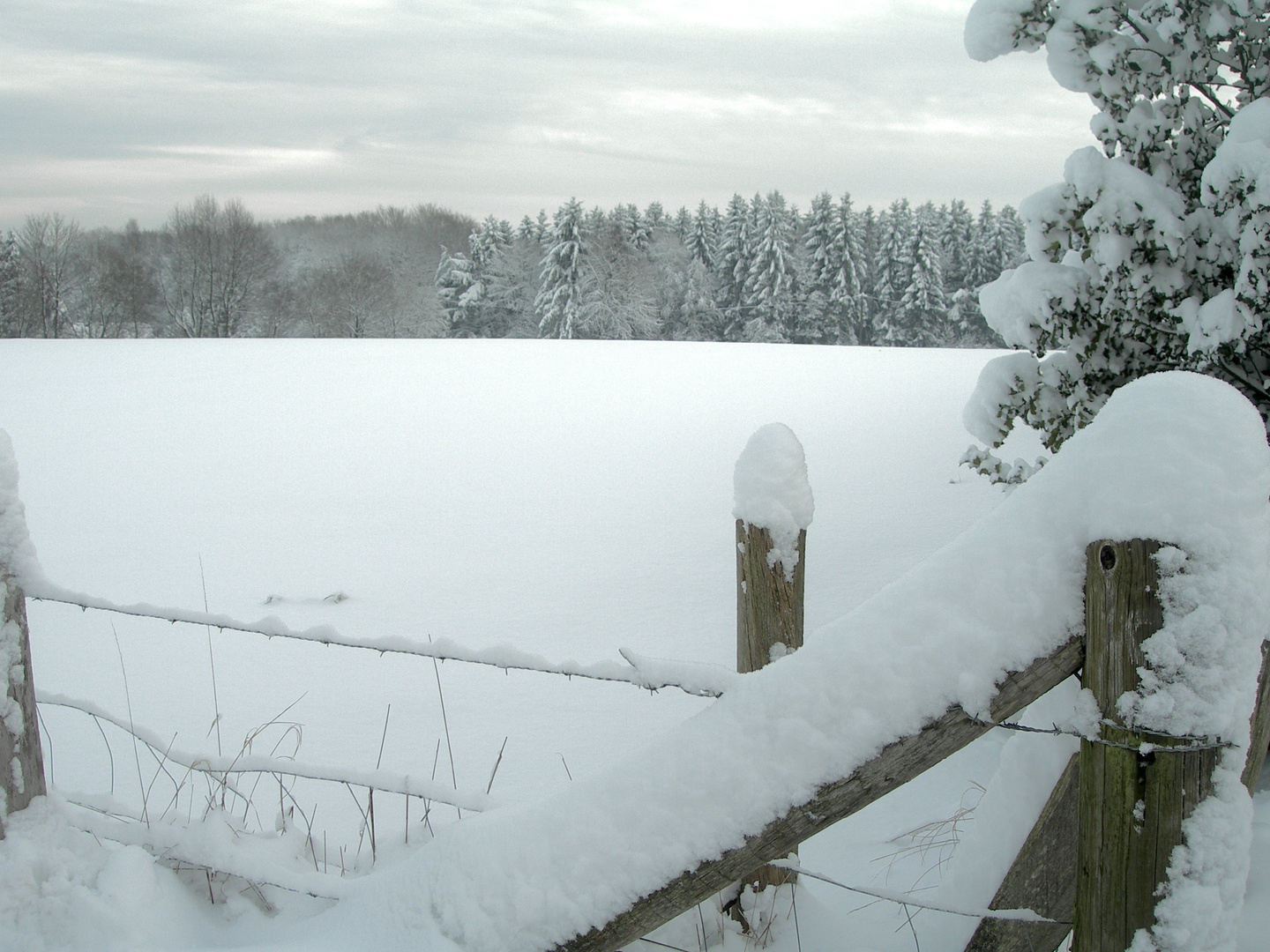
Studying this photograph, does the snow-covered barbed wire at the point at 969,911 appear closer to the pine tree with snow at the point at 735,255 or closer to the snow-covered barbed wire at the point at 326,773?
the snow-covered barbed wire at the point at 326,773

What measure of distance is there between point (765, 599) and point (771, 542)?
0.13 metres

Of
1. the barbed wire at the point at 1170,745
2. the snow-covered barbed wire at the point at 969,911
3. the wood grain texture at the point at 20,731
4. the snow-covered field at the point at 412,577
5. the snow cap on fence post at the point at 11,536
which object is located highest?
the snow cap on fence post at the point at 11,536

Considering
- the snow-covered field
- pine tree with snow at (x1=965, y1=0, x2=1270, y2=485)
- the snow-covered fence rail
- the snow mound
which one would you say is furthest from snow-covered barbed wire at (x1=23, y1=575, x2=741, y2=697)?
the snow mound

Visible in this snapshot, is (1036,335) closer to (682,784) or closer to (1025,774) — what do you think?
(1025,774)

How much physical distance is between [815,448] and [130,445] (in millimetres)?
9296

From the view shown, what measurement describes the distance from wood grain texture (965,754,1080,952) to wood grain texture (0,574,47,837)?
181 centimetres

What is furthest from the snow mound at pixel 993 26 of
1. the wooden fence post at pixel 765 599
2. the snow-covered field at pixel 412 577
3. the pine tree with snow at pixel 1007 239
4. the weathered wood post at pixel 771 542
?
the pine tree with snow at pixel 1007 239

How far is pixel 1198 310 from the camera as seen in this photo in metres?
3.01

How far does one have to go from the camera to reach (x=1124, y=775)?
1080 millimetres

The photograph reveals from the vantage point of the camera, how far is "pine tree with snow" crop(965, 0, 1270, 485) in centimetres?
291

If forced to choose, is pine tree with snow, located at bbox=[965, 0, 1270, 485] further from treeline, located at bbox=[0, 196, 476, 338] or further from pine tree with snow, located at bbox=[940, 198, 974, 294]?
pine tree with snow, located at bbox=[940, 198, 974, 294]

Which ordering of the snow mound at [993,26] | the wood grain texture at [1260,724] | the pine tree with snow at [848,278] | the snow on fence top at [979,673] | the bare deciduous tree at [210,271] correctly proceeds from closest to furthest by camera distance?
the snow on fence top at [979,673] → the wood grain texture at [1260,724] → the snow mound at [993,26] → the bare deciduous tree at [210,271] → the pine tree with snow at [848,278]

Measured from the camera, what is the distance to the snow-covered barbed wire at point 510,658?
4.04 feet

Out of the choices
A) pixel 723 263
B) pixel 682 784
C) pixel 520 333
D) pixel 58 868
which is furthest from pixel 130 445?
pixel 723 263
